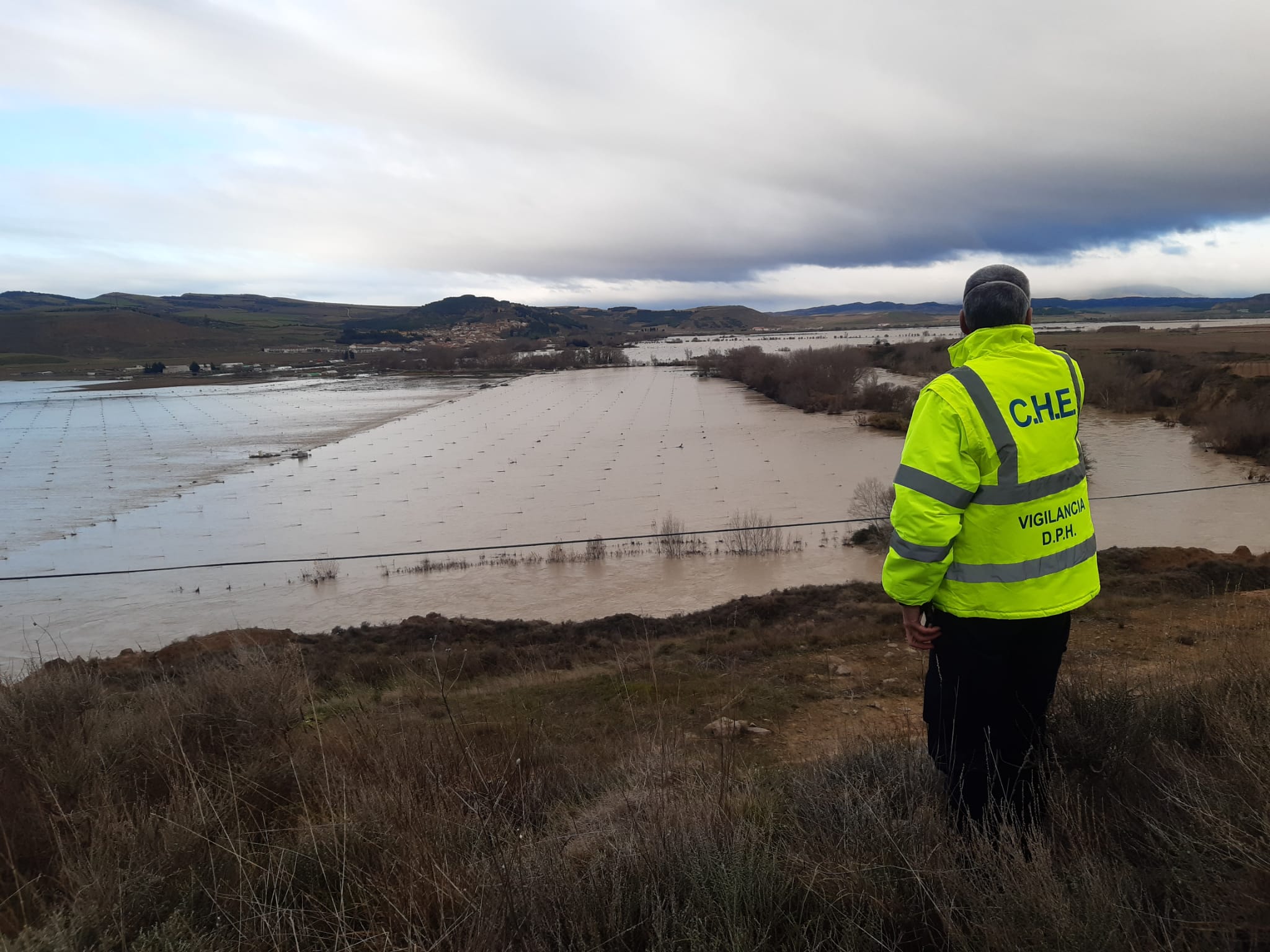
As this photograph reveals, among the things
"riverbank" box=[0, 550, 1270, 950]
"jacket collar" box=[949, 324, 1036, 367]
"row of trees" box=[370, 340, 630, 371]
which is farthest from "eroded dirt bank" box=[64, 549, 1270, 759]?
"row of trees" box=[370, 340, 630, 371]

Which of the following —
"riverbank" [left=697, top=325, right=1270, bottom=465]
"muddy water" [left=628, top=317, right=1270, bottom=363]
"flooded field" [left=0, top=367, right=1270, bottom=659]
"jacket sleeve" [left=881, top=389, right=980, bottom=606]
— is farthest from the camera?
"muddy water" [left=628, top=317, right=1270, bottom=363]

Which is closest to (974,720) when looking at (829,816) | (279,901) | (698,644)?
(829,816)

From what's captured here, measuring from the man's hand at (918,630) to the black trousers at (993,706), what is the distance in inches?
1.4

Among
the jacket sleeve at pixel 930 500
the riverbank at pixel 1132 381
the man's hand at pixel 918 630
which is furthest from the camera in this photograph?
the riverbank at pixel 1132 381

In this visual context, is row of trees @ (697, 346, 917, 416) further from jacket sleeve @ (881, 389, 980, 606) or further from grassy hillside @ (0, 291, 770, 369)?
grassy hillside @ (0, 291, 770, 369)

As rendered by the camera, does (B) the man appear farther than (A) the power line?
No

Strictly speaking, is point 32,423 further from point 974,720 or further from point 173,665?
point 974,720

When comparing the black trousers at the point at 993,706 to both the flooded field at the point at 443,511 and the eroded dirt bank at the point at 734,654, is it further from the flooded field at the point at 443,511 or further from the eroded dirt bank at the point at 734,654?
the flooded field at the point at 443,511

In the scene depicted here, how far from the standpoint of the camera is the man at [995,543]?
2.48 metres

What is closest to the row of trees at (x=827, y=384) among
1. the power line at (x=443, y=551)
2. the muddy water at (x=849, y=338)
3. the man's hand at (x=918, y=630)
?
the muddy water at (x=849, y=338)

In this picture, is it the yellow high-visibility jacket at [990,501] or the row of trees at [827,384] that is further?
the row of trees at [827,384]

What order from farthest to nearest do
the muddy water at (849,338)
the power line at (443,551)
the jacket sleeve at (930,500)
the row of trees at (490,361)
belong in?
the muddy water at (849,338) → the row of trees at (490,361) → the power line at (443,551) → the jacket sleeve at (930,500)

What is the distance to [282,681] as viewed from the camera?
18.3 ft

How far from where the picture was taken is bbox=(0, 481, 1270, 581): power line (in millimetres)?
17625
